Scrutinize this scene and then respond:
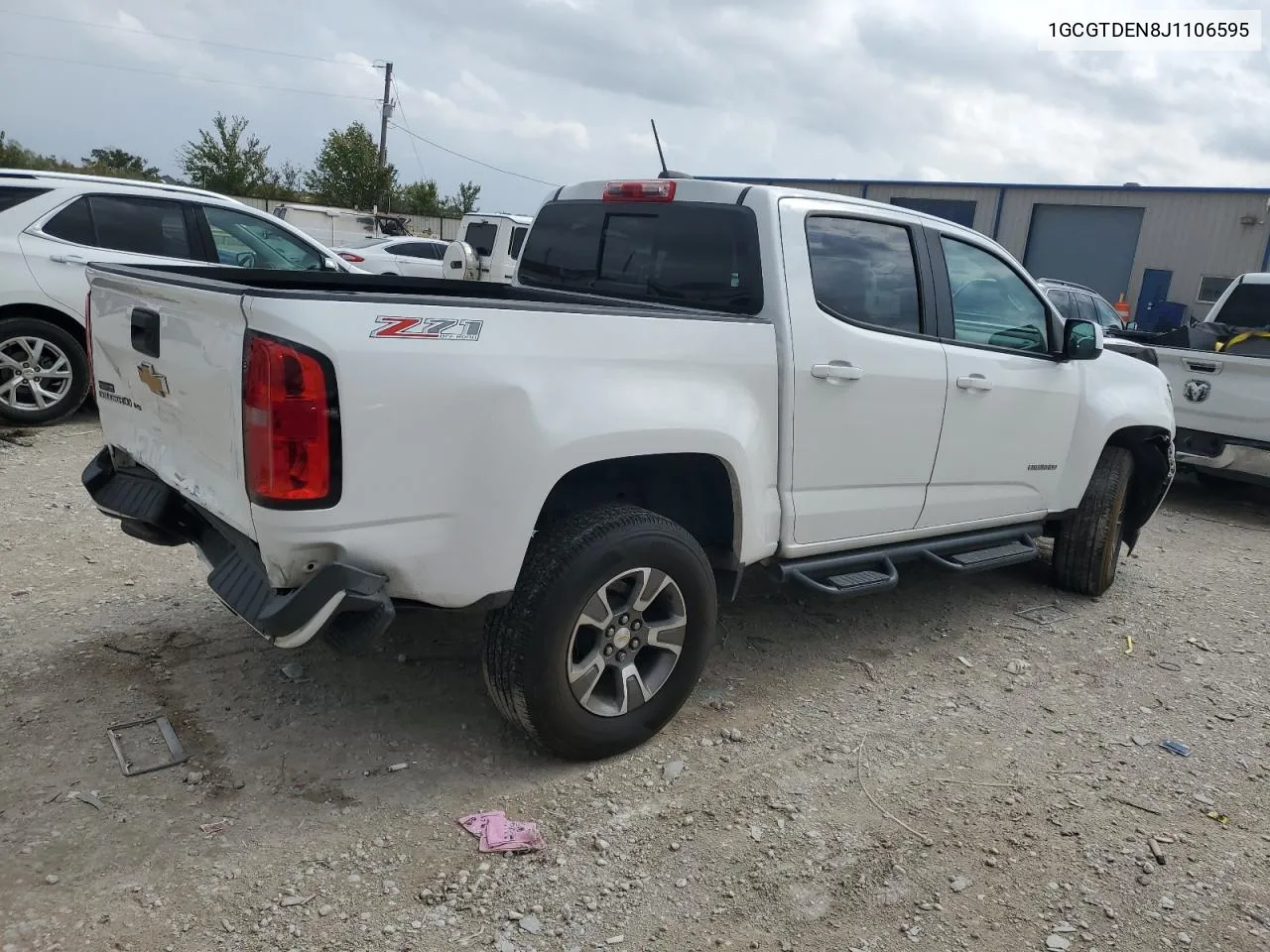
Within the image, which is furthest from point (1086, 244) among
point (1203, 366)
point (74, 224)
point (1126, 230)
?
point (74, 224)

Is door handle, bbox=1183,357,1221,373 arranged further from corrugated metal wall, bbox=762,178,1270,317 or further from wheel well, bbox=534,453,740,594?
corrugated metal wall, bbox=762,178,1270,317

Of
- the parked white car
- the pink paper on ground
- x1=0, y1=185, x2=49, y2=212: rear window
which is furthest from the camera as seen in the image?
the parked white car

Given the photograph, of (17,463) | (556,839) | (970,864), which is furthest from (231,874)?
(17,463)

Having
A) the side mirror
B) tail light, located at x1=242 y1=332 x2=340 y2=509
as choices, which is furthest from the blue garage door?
tail light, located at x1=242 y1=332 x2=340 y2=509

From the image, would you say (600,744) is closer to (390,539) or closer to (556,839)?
(556,839)

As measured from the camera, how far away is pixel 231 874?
8.57 feet

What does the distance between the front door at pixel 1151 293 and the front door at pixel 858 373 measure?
73.5 feet

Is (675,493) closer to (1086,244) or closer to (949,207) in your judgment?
(1086,244)

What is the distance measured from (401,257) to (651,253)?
40.0 feet

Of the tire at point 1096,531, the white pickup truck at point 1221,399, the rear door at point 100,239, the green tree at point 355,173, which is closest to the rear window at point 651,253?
the tire at point 1096,531

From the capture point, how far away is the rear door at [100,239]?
687cm

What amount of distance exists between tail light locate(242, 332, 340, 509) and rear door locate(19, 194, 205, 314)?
529 centimetres

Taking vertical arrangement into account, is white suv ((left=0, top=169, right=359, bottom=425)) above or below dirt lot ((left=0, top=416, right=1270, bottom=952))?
above

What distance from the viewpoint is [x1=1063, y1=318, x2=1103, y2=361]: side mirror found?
468 centimetres
